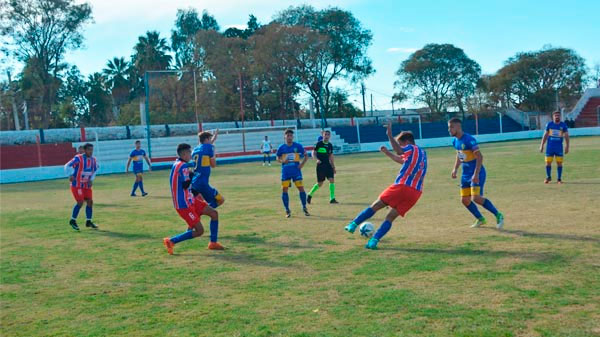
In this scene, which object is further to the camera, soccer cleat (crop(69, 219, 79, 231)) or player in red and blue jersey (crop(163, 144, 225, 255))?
soccer cleat (crop(69, 219, 79, 231))

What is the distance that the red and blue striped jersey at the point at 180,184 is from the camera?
29.1 ft

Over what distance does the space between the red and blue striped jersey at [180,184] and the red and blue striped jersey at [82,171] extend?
4.29 m

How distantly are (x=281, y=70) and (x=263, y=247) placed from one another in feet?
159

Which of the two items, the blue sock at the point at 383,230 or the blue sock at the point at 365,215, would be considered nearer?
the blue sock at the point at 383,230

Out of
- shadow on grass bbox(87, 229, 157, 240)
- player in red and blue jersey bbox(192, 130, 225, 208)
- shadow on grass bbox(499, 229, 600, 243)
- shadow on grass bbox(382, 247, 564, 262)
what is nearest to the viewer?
shadow on grass bbox(382, 247, 564, 262)

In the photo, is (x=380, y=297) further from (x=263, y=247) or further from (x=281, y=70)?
(x=281, y=70)

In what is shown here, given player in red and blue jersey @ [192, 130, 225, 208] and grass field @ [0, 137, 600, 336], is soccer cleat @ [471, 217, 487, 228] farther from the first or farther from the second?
player in red and blue jersey @ [192, 130, 225, 208]

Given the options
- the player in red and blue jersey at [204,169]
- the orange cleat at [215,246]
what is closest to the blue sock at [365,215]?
the orange cleat at [215,246]

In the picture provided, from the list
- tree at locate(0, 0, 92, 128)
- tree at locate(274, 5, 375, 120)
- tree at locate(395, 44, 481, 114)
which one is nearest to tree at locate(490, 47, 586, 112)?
tree at locate(395, 44, 481, 114)

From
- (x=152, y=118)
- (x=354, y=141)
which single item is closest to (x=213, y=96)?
(x=152, y=118)

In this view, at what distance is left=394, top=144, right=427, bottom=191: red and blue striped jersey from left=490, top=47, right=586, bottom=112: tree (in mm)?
66086

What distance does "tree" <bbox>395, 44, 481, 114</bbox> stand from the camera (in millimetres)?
70812

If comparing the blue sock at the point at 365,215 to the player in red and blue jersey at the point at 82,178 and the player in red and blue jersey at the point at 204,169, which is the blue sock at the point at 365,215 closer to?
the player in red and blue jersey at the point at 204,169

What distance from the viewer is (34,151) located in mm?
39031
